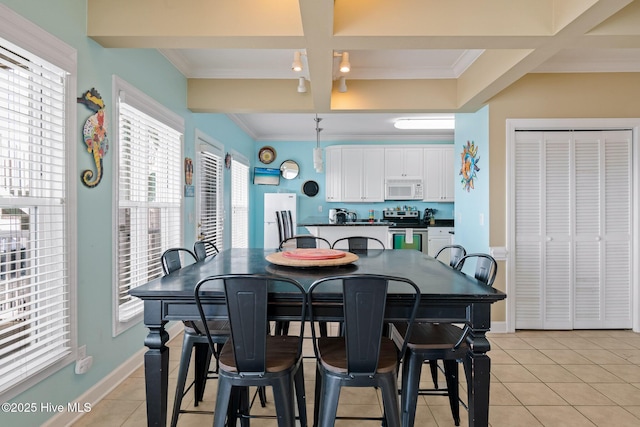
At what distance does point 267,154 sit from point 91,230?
4982 millimetres

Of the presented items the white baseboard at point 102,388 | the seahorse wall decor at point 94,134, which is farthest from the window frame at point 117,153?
the white baseboard at point 102,388

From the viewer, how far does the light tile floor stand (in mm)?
2096

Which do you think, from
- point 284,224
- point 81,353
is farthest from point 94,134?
point 284,224

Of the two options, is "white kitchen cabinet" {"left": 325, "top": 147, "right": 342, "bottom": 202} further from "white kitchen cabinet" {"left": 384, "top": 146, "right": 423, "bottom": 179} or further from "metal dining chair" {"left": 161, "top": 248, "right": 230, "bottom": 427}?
"metal dining chair" {"left": 161, "top": 248, "right": 230, "bottom": 427}

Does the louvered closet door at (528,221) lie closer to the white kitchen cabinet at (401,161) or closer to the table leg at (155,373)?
the white kitchen cabinet at (401,161)

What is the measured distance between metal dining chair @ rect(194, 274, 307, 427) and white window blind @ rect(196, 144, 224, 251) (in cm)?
266

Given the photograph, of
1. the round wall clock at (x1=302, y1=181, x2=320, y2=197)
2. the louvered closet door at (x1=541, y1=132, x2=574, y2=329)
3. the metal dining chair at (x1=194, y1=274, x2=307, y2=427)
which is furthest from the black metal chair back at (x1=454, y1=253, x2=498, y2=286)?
the round wall clock at (x1=302, y1=181, x2=320, y2=197)

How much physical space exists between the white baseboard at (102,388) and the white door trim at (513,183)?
Result: 3.31 meters

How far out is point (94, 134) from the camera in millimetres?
2215

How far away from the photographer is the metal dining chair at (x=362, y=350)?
4.69 feet

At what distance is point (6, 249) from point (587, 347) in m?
4.15

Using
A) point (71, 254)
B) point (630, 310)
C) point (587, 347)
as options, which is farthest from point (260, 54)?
point (630, 310)

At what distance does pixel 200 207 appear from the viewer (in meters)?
4.09

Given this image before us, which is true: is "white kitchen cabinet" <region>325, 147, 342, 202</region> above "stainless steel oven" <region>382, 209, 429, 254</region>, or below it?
above
